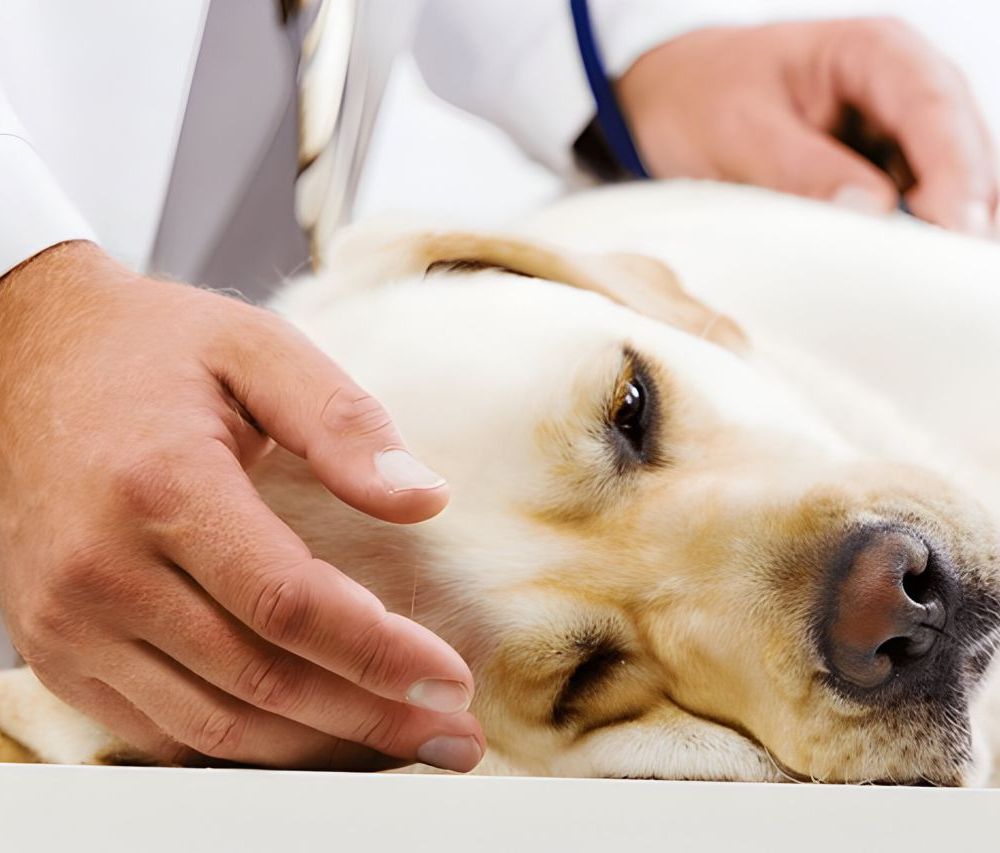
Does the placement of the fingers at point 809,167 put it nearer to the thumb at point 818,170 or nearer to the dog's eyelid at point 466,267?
the thumb at point 818,170

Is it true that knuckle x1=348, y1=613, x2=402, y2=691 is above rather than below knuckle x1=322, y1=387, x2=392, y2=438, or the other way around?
below

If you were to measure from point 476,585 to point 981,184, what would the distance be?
2.02ft

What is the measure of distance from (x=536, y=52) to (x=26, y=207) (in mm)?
490

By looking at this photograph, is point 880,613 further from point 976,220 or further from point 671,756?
point 976,220

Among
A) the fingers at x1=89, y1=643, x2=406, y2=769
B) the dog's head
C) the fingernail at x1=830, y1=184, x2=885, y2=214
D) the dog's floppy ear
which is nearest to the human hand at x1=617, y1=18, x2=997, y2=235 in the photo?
the fingernail at x1=830, y1=184, x2=885, y2=214

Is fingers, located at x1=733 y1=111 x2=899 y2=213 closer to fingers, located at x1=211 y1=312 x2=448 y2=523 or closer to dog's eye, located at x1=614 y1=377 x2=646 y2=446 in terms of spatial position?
dog's eye, located at x1=614 y1=377 x2=646 y2=446

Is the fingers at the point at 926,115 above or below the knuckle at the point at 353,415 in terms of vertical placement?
below

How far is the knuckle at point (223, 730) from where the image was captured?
2.59ft

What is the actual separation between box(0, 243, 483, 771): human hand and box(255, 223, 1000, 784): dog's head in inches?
1.6

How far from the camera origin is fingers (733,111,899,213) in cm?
108

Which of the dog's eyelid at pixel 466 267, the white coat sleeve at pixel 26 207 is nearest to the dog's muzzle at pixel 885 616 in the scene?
the dog's eyelid at pixel 466 267

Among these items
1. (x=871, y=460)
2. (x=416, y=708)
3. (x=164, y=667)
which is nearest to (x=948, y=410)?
(x=871, y=460)

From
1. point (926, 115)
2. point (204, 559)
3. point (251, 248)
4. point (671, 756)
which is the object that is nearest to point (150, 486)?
point (204, 559)

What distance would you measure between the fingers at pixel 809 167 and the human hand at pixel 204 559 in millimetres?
489
